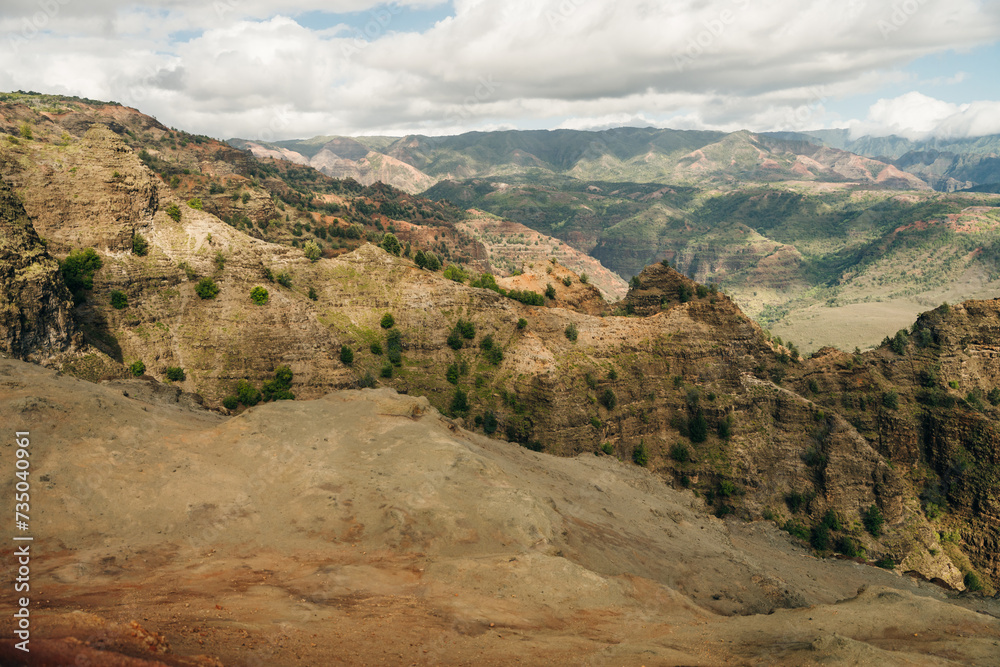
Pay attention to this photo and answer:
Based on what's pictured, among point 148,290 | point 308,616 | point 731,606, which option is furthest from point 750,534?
point 148,290

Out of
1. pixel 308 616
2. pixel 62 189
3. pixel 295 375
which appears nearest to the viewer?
pixel 308 616

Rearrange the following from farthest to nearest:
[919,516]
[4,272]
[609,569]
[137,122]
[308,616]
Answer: [137,122] → [919,516] → [4,272] → [609,569] → [308,616]

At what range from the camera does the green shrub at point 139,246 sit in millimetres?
50344

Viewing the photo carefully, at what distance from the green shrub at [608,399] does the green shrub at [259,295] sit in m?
40.0

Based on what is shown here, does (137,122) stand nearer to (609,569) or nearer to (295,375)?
(295,375)

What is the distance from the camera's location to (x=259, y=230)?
95.3m

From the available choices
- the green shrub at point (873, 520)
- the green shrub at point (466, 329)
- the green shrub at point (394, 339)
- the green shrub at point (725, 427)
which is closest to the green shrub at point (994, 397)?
the green shrub at point (873, 520)

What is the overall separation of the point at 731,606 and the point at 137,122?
206327 millimetres

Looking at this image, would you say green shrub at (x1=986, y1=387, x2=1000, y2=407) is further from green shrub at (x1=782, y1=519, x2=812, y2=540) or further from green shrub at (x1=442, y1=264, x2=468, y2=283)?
green shrub at (x1=442, y1=264, x2=468, y2=283)

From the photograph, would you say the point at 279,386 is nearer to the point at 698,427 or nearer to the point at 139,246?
the point at 139,246

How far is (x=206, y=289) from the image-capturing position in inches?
2037

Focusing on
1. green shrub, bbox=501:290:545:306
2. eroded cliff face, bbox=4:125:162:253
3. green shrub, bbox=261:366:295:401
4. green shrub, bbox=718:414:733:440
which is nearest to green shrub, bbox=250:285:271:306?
green shrub, bbox=261:366:295:401

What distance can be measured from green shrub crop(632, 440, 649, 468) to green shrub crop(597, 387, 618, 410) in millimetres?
6053

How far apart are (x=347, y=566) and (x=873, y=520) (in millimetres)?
60125
